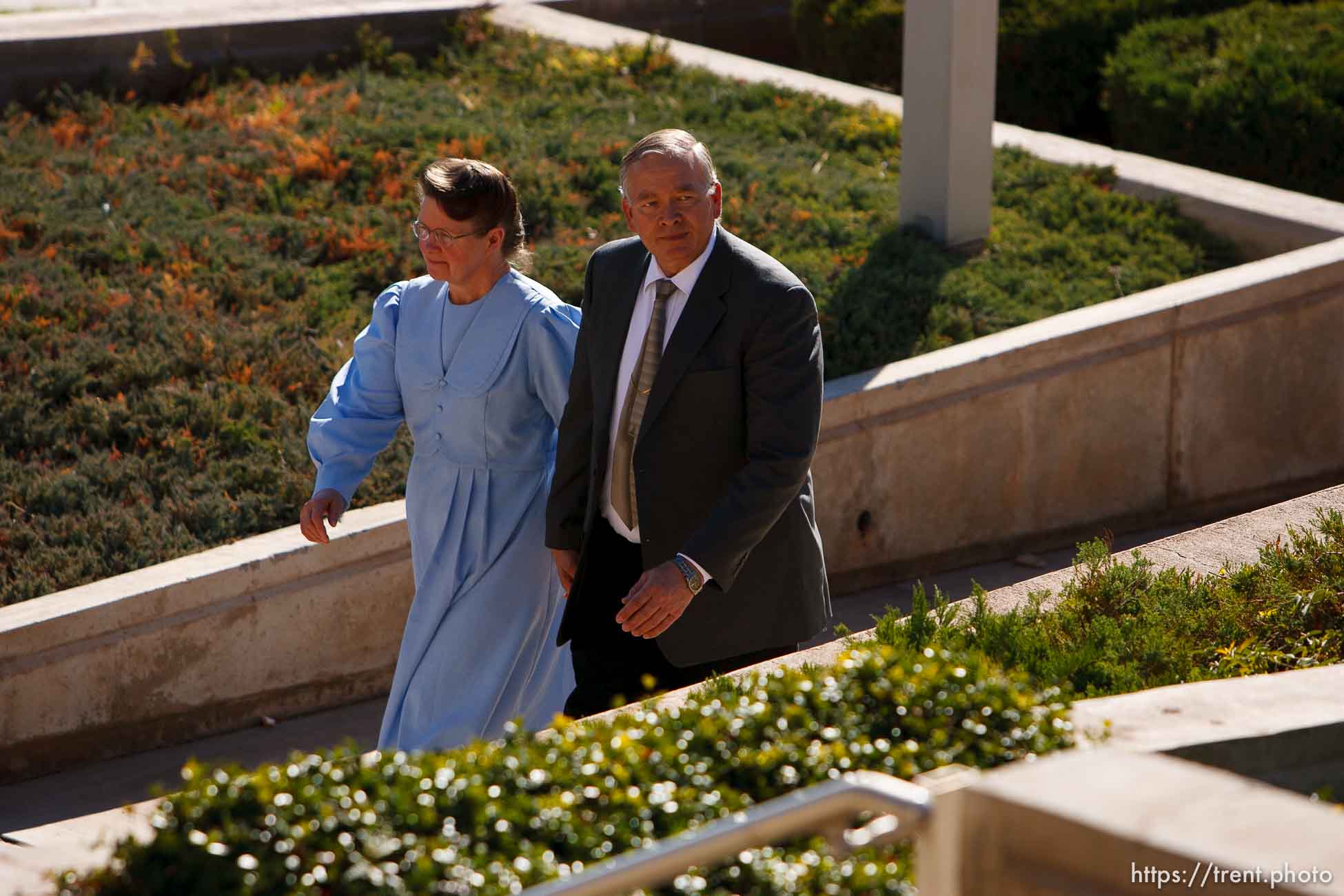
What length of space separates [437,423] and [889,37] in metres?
9.55

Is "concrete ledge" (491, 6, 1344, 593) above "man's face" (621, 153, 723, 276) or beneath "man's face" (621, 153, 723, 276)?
beneath

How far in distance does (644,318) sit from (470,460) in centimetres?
75

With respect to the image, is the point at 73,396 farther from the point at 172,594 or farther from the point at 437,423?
the point at 437,423

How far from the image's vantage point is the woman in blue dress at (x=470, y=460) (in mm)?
4648

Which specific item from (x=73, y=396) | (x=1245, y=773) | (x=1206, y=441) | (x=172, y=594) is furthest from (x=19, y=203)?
(x=1245, y=773)

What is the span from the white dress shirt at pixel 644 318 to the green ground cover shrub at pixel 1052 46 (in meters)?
8.42

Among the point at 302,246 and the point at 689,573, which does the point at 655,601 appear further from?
the point at 302,246

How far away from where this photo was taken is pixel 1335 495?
20.1ft

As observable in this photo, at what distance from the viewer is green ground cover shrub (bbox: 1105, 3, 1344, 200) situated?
9977 millimetres

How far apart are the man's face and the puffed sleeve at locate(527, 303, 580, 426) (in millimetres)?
521

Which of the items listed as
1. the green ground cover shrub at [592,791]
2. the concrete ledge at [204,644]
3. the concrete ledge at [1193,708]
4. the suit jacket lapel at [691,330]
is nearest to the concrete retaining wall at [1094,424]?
the concrete ledge at [204,644]

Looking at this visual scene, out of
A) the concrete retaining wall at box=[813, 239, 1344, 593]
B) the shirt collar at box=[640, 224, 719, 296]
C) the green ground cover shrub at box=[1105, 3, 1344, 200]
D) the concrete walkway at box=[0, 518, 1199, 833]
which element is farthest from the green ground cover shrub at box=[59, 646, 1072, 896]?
the green ground cover shrub at box=[1105, 3, 1344, 200]

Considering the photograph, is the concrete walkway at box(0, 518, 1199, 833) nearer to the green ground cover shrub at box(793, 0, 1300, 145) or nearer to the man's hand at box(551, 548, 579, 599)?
the man's hand at box(551, 548, 579, 599)

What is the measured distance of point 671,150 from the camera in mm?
4109
